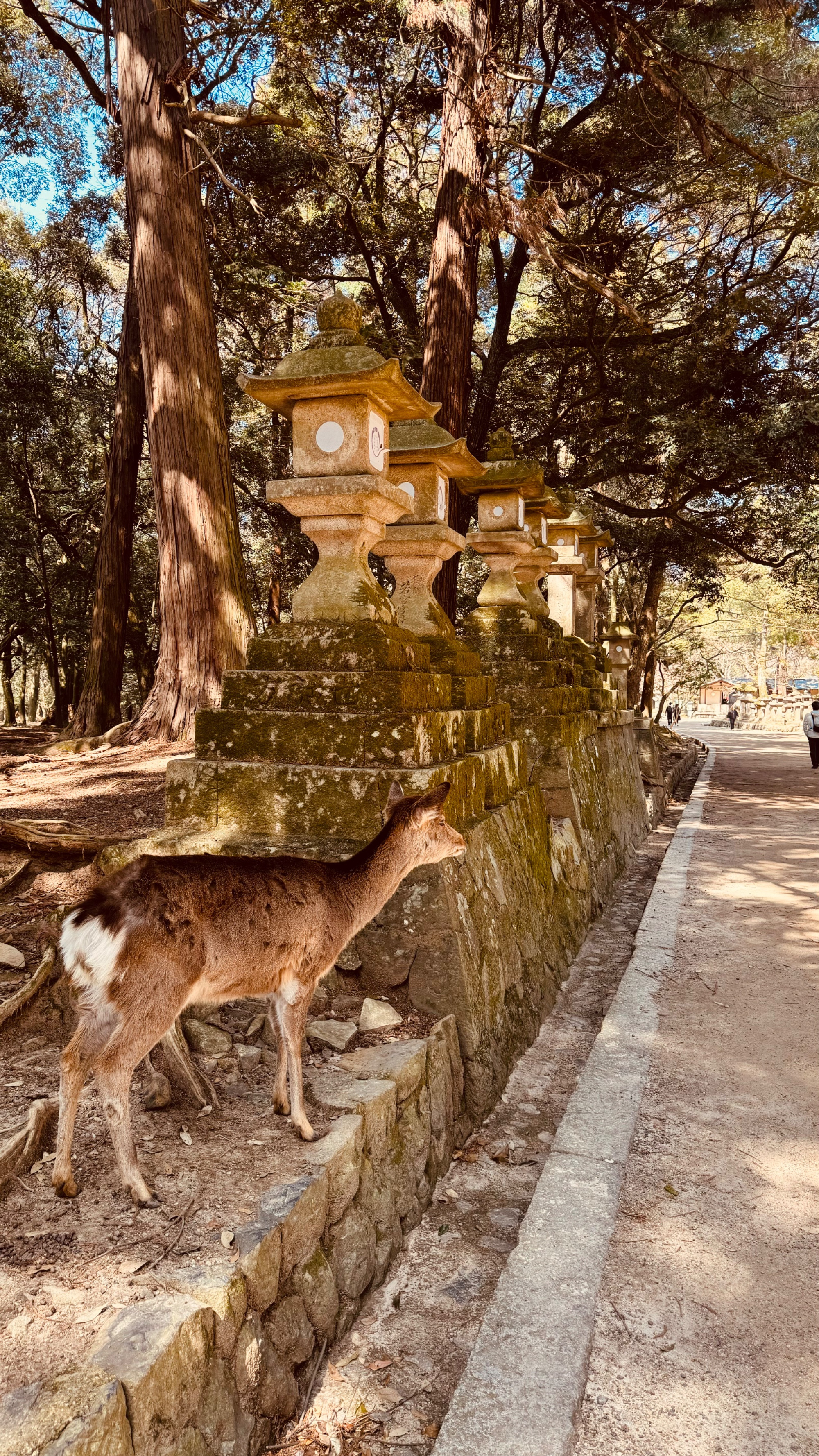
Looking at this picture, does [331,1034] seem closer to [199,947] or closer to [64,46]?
[199,947]

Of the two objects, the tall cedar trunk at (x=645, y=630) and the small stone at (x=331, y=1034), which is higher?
the tall cedar trunk at (x=645, y=630)

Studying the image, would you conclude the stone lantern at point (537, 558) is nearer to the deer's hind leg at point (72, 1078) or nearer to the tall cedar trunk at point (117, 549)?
the deer's hind leg at point (72, 1078)

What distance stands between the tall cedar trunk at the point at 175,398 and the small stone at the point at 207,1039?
4590 mm

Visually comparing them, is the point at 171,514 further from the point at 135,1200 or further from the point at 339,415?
the point at 135,1200

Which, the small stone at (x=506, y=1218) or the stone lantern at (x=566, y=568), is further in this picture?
the stone lantern at (x=566, y=568)

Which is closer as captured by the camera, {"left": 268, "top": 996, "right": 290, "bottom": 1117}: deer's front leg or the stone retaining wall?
the stone retaining wall

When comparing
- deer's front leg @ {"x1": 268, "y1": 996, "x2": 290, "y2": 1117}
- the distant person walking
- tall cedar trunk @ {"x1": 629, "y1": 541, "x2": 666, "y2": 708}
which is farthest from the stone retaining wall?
tall cedar trunk @ {"x1": 629, "y1": 541, "x2": 666, "y2": 708}

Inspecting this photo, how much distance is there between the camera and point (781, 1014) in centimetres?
453

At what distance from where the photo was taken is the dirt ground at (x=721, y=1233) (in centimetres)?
212

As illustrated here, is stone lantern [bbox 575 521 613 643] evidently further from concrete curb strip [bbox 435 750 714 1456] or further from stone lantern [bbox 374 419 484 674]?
concrete curb strip [bbox 435 750 714 1456]

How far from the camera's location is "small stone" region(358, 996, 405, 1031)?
3486 millimetres

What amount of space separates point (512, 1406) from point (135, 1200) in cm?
99

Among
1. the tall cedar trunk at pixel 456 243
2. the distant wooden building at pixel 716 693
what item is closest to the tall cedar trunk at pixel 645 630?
the tall cedar trunk at pixel 456 243

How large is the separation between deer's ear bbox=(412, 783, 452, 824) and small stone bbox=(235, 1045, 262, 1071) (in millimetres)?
958
